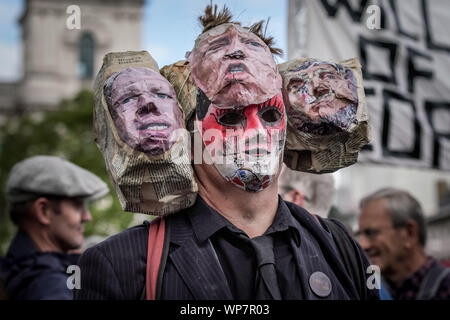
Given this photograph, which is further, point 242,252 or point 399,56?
point 399,56

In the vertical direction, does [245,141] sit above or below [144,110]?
below

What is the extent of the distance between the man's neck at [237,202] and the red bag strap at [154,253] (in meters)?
0.22

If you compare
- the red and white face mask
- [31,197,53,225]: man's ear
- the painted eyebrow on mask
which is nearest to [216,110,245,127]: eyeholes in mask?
the red and white face mask

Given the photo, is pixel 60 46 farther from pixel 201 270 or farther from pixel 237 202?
pixel 201 270

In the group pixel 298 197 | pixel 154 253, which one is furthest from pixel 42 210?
pixel 154 253

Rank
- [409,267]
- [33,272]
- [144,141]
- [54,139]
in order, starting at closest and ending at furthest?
[144,141] < [33,272] < [409,267] < [54,139]

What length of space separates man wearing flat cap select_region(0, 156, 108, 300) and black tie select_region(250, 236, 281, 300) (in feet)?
6.12

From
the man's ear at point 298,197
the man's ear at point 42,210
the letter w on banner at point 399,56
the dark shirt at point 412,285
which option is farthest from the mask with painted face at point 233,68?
the dark shirt at point 412,285

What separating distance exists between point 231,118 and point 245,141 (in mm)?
118

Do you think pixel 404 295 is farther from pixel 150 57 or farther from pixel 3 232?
pixel 3 232

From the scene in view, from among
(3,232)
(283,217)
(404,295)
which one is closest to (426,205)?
(3,232)

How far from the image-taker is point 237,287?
2785mm

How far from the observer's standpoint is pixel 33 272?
416cm

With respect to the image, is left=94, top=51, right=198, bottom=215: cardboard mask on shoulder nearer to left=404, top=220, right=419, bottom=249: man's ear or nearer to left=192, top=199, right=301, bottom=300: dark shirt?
left=192, top=199, right=301, bottom=300: dark shirt
